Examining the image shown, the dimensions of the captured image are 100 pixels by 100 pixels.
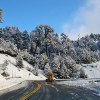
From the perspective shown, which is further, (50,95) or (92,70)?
(92,70)

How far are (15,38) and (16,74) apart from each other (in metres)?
52.5

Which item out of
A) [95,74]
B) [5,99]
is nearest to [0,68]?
[5,99]

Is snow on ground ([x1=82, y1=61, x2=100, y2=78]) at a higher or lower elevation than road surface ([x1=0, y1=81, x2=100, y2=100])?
higher

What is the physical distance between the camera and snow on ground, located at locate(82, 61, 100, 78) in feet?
382

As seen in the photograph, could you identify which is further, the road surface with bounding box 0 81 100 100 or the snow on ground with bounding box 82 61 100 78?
the snow on ground with bounding box 82 61 100 78

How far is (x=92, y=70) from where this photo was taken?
12144 centimetres

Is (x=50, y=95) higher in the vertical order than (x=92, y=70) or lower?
lower

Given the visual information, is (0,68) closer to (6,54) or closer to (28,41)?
(6,54)

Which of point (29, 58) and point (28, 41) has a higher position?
point (28, 41)

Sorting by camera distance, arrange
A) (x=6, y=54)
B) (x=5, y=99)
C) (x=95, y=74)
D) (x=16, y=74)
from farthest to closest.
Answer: (x=95, y=74) → (x=6, y=54) → (x=16, y=74) → (x=5, y=99)

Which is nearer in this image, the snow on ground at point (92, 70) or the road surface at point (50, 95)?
the road surface at point (50, 95)

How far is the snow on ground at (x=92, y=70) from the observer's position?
382 ft

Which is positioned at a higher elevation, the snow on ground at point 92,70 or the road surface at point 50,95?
the snow on ground at point 92,70

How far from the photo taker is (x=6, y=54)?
94.7m
